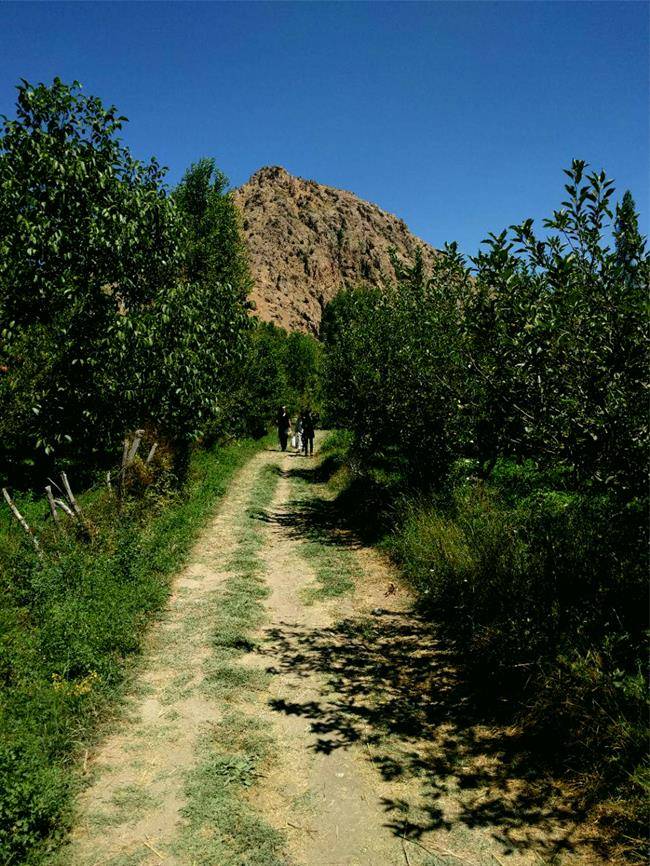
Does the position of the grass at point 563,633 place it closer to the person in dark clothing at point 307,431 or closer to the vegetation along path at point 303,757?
the vegetation along path at point 303,757

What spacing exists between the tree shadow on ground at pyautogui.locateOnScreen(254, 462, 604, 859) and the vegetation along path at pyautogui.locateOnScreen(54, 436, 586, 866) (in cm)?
2

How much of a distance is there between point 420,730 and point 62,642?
4027 millimetres

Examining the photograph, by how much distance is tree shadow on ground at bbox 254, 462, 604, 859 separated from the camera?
159 inches

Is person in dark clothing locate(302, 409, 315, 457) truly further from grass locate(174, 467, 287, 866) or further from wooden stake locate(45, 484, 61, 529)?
grass locate(174, 467, 287, 866)

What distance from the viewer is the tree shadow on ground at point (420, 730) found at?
4.03 m

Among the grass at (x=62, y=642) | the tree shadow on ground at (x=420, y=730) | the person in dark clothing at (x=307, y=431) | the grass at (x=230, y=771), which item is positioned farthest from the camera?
the person in dark clothing at (x=307, y=431)

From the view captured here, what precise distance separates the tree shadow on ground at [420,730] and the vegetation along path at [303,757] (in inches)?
0.6

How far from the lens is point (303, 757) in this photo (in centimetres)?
477

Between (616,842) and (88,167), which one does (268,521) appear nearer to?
(88,167)

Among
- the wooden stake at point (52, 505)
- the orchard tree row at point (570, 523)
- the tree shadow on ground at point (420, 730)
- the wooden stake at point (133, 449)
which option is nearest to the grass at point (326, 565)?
the tree shadow on ground at point (420, 730)

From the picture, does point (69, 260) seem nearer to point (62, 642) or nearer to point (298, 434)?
point (62, 642)

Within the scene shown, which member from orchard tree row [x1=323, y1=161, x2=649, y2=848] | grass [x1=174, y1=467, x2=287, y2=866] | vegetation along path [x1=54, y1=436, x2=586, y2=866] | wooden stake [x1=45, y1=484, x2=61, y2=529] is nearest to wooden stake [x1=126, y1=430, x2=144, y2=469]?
wooden stake [x1=45, y1=484, x2=61, y2=529]

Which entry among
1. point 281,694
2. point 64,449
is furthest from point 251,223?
point 281,694

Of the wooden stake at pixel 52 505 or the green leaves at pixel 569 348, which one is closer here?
the green leaves at pixel 569 348
